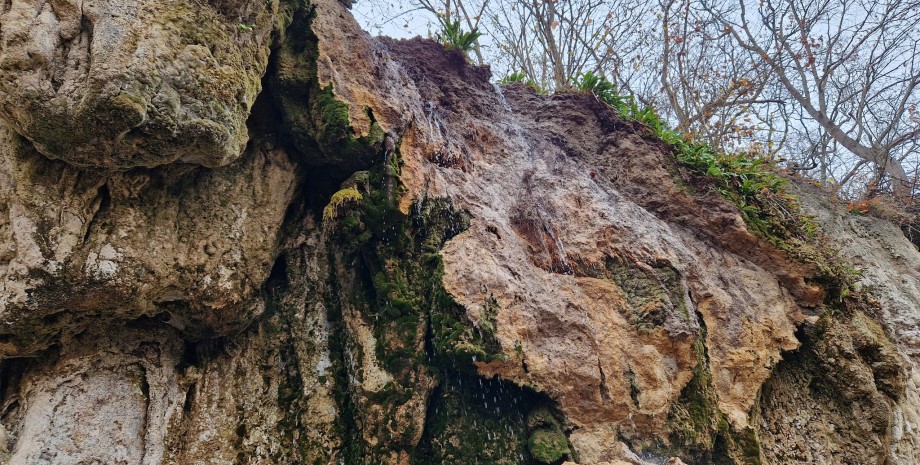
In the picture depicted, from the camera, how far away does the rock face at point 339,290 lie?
3.67 m

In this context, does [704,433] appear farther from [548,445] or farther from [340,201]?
[340,201]

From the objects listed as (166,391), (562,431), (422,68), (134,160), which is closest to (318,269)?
(166,391)

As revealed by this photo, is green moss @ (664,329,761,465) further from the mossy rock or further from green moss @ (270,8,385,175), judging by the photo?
green moss @ (270,8,385,175)

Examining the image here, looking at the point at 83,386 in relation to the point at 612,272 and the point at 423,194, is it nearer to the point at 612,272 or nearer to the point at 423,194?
the point at 423,194

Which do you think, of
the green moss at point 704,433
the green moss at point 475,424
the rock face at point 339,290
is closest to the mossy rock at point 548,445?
the rock face at point 339,290

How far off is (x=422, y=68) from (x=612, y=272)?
4491mm

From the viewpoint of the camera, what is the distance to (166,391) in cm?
463

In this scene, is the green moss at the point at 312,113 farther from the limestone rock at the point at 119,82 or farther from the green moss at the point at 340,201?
the limestone rock at the point at 119,82

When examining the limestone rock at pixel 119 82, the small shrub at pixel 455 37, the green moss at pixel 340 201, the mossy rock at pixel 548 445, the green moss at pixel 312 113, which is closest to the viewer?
the limestone rock at pixel 119 82

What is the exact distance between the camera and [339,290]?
5.52 metres

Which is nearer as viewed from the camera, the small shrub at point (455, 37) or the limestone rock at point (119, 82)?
the limestone rock at point (119, 82)

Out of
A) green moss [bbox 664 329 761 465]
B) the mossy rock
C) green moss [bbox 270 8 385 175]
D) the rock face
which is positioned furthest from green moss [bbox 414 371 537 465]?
green moss [bbox 270 8 385 175]

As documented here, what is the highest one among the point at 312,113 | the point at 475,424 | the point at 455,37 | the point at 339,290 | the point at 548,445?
the point at 455,37

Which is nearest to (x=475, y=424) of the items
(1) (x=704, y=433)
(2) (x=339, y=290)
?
(2) (x=339, y=290)
